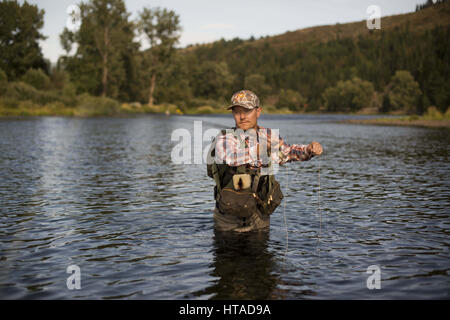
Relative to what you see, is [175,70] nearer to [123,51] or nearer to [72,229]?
[123,51]

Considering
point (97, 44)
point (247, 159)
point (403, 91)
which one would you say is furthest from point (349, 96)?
point (247, 159)

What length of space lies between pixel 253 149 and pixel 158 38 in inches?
4452

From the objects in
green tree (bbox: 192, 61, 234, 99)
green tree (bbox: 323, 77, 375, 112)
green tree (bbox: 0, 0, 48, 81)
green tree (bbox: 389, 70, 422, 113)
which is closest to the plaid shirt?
green tree (bbox: 0, 0, 48, 81)

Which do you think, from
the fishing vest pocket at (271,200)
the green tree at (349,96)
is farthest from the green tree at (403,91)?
the fishing vest pocket at (271,200)

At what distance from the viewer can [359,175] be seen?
18578mm

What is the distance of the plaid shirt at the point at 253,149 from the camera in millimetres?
7016

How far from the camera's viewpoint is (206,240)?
8.97m

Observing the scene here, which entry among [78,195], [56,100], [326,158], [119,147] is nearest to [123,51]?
[56,100]

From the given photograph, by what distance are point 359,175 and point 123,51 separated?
330ft

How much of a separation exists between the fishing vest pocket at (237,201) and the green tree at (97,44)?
3906 inches

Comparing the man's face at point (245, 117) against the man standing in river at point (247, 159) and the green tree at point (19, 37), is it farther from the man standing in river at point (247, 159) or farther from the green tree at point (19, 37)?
the green tree at point (19, 37)

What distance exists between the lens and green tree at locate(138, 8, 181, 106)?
112m

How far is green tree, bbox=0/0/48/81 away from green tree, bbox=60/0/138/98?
332 inches

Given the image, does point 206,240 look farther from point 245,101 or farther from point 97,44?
point 97,44
